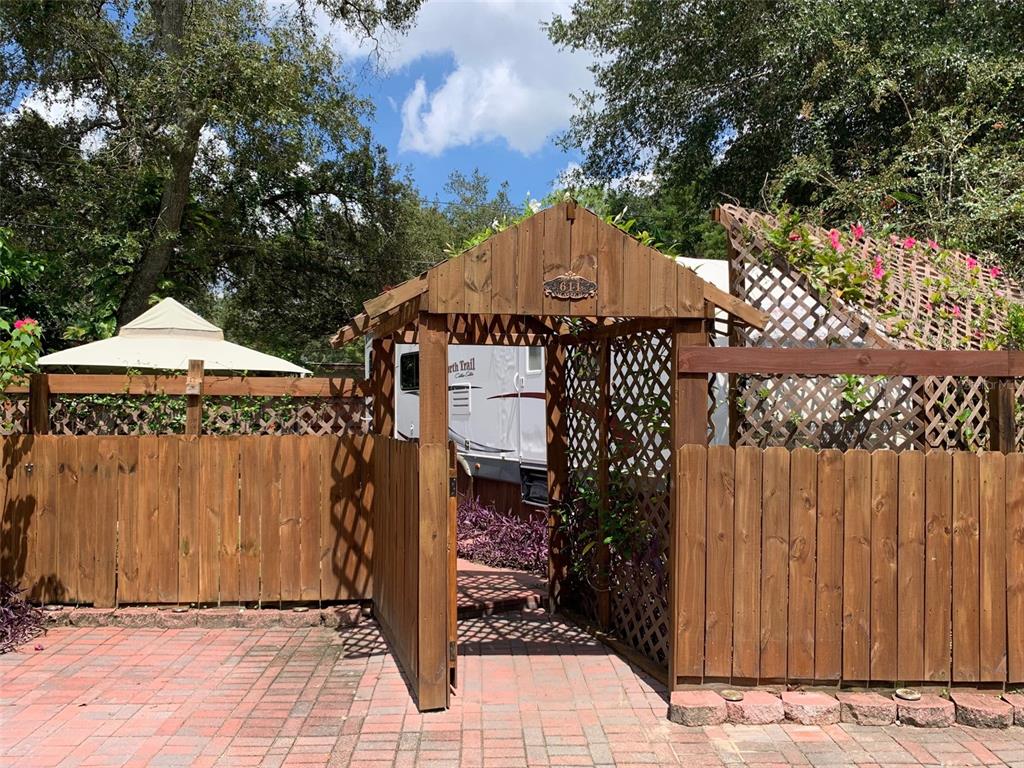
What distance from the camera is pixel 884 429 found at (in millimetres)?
4820

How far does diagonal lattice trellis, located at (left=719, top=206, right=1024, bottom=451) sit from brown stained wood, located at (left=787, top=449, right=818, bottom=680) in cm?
39

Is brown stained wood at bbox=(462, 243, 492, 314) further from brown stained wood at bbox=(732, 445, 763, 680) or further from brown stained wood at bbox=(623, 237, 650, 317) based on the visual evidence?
brown stained wood at bbox=(732, 445, 763, 680)

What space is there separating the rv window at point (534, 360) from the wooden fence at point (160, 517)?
2672 millimetres

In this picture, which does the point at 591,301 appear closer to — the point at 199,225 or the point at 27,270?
the point at 27,270

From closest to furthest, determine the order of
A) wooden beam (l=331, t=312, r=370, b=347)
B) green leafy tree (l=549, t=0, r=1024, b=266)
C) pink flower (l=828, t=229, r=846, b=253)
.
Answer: wooden beam (l=331, t=312, r=370, b=347) < pink flower (l=828, t=229, r=846, b=253) < green leafy tree (l=549, t=0, r=1024, b=266)

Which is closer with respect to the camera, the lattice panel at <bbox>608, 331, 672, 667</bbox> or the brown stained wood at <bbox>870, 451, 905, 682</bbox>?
the brown stained wood at <bbox>870, 451, 905, 682</bbox>

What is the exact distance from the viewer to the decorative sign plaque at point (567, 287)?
4.12m

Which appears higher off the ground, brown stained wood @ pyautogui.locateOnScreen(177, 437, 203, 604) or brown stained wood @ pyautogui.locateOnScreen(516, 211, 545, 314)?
brown stained wood @ pyautogui.locateOnScreen(516, 211, 545, 314)

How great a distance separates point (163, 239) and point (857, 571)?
11.2 meters

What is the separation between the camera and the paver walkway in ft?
11.7

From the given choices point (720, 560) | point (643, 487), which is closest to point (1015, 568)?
point (720, 560)

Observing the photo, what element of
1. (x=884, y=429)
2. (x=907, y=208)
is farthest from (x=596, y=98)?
(x=884, y=429)

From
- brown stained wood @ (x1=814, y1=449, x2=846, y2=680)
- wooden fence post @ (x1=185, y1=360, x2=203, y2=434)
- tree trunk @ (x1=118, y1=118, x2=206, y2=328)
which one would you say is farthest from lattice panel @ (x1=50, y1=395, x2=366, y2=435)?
tree trunk @ (x1=118, y1=118, x2=206, y2=328)

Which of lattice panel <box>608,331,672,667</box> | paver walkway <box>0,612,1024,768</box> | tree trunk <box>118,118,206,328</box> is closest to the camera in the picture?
paver walkway <box>0,612,1024,768</box>
